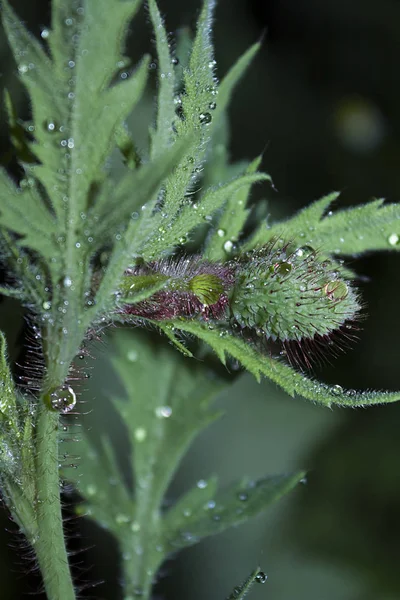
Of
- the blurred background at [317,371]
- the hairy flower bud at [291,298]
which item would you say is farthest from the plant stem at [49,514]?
the blurred background at [317,371]

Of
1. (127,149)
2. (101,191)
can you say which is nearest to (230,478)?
(127,149)

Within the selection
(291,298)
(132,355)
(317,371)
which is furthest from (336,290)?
(317,371)

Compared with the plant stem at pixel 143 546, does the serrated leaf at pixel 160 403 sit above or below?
above

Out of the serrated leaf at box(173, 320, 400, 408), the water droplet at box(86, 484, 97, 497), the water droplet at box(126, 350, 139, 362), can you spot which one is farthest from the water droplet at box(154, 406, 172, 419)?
the serrated leaf at box(173, 320, 400, 408)

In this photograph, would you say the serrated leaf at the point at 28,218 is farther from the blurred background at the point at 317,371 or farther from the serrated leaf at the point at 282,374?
the blurred background at the point at 317,371

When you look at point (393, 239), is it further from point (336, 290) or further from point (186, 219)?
point (186, 219)
